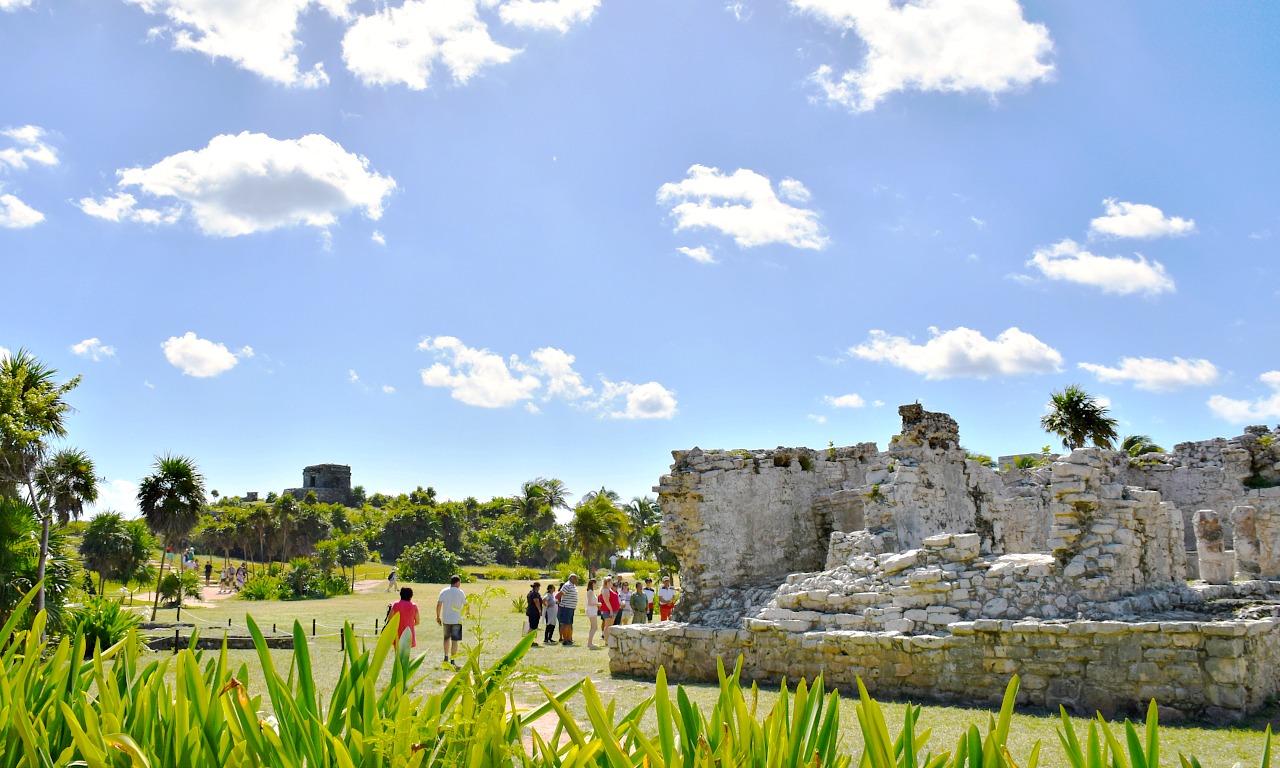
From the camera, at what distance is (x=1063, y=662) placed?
7.56 meters

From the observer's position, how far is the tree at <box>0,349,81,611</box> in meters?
11.7

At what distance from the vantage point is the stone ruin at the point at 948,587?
7305mm

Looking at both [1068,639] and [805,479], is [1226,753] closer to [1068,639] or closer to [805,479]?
[1068,639]

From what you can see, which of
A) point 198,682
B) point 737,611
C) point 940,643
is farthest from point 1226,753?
point 198,682

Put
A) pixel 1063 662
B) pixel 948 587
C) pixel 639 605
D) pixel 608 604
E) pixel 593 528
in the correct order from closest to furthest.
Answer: pixel 1063 662 < pixel 948 587 < pixel 608 604 < pixel 639 605 < pixel 593 528

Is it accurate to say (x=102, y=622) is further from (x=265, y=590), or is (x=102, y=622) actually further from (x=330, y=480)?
(x=330, y=480)

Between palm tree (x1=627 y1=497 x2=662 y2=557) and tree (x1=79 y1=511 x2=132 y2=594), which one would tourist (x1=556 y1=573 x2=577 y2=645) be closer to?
tree (x1=79 y1=511 x2=132 y2=594)

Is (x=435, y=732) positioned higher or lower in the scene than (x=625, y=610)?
higher

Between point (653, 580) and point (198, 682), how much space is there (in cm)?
2826

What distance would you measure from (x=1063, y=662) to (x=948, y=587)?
1.33 metres

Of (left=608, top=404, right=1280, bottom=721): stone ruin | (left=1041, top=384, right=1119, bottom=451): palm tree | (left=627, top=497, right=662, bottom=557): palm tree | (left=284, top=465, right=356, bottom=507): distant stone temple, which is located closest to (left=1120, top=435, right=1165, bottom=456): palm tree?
(left=1041, top=384, right=1119, bottom=451): palm tree

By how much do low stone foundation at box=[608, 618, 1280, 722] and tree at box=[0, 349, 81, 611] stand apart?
9.87 meters

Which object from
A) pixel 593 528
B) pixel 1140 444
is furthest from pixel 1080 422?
pixel 593 528

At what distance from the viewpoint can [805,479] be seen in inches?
531
